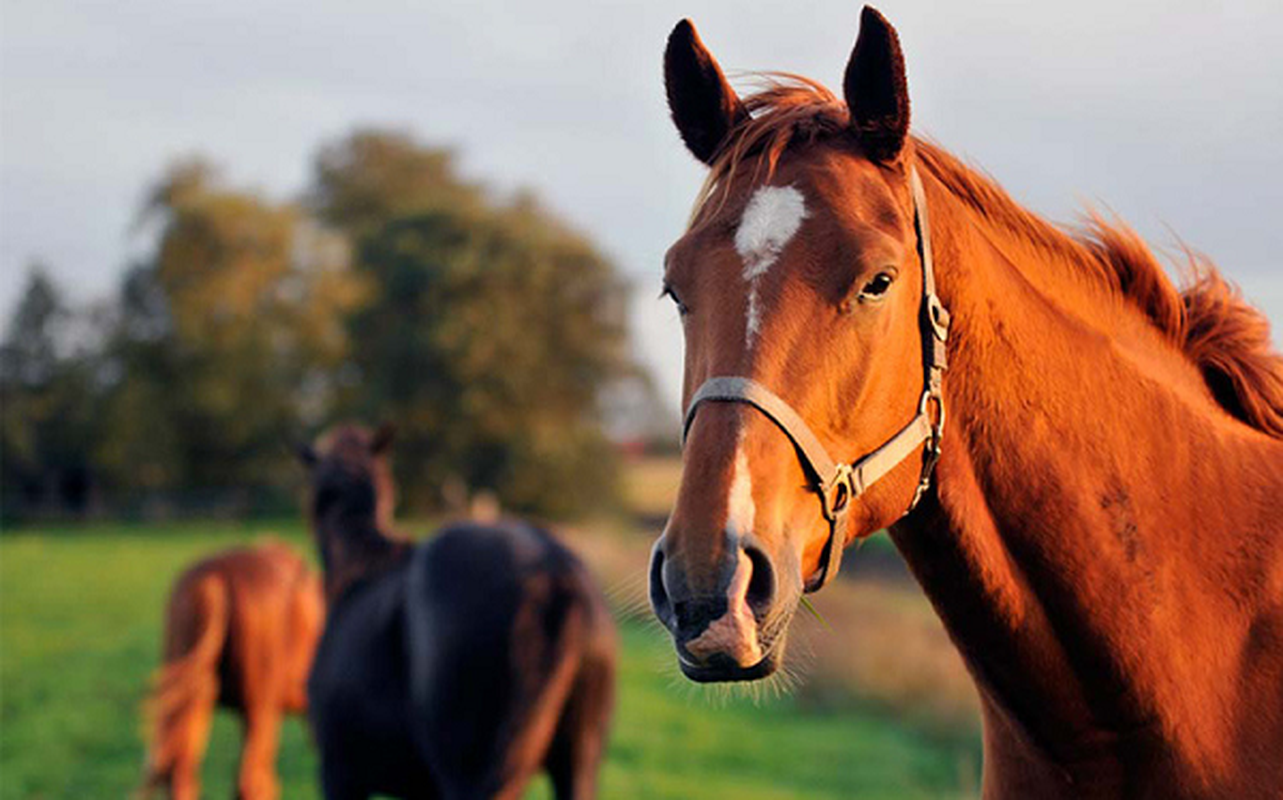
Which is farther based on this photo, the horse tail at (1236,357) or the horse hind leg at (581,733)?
the horse hind leg at (581,733)

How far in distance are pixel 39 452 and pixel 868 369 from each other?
52.8m

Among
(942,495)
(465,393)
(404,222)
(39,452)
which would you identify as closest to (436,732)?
(942,495)

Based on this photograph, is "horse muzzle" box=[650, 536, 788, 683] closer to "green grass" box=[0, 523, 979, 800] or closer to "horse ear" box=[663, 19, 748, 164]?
"horse ear" box=[663, 19, 748, 164]

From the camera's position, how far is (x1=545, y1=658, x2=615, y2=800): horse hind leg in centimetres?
655

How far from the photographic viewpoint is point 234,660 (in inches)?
407

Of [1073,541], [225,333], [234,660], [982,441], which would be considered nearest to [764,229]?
[982,441]

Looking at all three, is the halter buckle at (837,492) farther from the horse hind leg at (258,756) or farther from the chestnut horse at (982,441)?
the horse hind leg at (258,756)

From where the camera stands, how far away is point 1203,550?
8.68 feet

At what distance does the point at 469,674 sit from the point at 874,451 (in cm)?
429

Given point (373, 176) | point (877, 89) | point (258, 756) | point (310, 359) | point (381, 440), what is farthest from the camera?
point (373, 176)

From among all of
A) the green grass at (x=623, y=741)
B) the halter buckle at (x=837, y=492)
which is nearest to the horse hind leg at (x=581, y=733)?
the green grass at (x=623, y=741)

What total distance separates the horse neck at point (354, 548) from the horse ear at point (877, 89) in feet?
17.9

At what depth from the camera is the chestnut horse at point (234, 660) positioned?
9.58 meters

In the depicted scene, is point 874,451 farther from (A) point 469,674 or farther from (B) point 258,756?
(B) point 258,756
